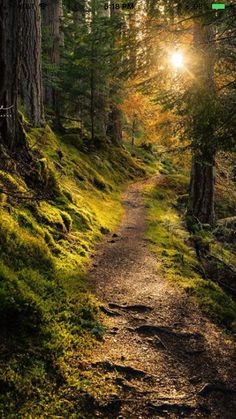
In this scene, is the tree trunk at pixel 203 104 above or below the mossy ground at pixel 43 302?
above

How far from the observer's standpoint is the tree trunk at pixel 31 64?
10.6m

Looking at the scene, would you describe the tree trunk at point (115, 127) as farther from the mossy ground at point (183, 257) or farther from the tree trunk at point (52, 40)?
the mossy ground at point (183, 257)

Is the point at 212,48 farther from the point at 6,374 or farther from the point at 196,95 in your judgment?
the point at 6,374

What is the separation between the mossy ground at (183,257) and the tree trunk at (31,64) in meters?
5.80

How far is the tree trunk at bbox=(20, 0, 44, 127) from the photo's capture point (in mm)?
10586

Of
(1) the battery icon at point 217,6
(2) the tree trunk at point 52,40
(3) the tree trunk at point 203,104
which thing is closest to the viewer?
(1) the battery icon at point 217,6

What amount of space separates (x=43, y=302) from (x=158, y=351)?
5.57 feet

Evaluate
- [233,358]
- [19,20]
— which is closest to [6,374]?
[233,358]

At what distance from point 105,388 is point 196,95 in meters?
5.88

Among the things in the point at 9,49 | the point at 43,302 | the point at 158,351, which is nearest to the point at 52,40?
the point at 9,49

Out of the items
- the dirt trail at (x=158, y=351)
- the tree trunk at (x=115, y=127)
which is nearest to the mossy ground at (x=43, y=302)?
the dirt trail at (x=158, y=351)

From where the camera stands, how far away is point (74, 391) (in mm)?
3377

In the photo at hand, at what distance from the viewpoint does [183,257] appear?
8312 mm

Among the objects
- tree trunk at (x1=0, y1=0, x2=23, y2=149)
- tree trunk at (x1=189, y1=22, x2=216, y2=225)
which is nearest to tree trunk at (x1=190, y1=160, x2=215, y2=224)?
tree trunk at (x1=189, y1=22, x2=216, y2=225)
